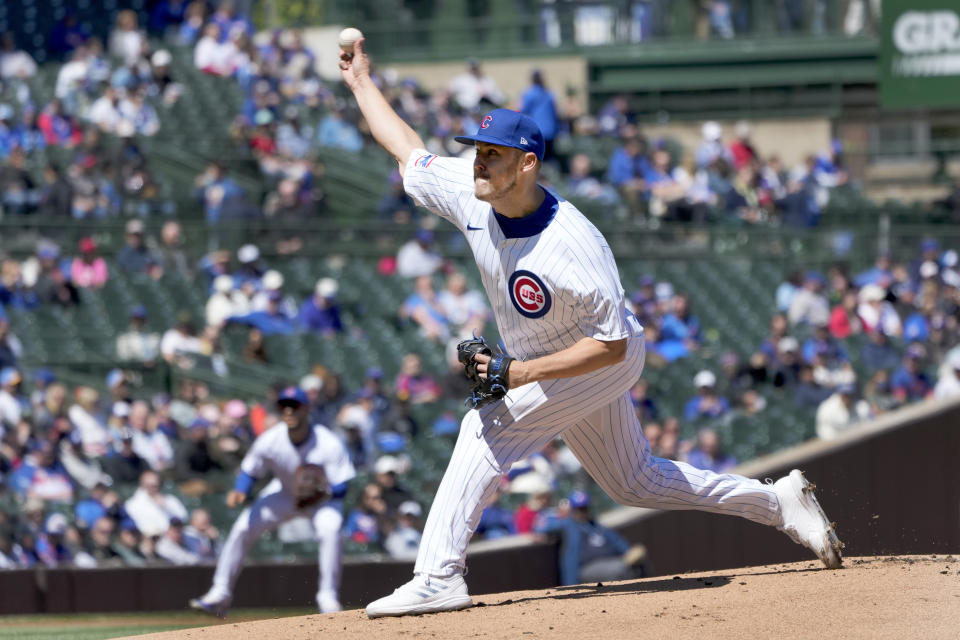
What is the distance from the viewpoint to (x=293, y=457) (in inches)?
324

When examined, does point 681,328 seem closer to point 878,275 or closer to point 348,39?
point 878,275

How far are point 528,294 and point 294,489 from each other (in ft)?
11.4

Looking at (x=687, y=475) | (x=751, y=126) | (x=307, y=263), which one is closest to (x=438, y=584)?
(x=687, y=475)

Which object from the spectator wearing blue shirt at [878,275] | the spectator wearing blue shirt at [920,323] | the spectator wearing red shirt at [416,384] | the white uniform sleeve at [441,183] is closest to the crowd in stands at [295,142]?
the spectator wearing blue shirt at [878,275]

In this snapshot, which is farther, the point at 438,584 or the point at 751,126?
the point at 751,126

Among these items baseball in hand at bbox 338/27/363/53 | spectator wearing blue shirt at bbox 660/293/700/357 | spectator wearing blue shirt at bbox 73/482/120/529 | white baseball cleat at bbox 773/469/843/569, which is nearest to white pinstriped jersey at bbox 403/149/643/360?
baseball in hand at bbox 338/27/363/53

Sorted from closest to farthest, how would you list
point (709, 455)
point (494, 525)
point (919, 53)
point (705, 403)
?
point (494, 525) < point (709, 455) < point (705, 403) < point (919, 53)

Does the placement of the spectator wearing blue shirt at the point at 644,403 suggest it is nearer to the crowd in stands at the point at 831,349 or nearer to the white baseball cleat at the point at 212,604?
the crowd in stands at the point at 831,349

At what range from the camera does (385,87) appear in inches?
682

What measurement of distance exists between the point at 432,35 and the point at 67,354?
342 inches

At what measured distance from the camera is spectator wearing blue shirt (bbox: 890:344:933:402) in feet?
41.5

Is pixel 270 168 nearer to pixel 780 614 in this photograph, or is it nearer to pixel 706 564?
pixel 706 564

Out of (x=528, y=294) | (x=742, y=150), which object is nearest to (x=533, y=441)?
(x=528, y=294)

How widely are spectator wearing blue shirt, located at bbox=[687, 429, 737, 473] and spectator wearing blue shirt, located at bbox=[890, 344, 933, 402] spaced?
1.88 meters
